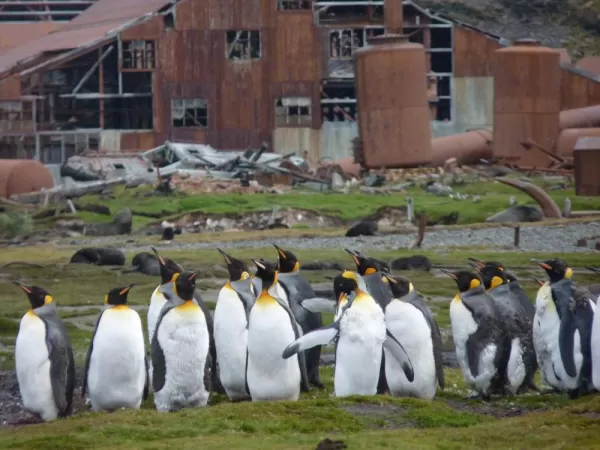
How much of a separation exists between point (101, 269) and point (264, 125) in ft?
90.7

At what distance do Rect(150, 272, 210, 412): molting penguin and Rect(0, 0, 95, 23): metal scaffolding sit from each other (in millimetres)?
60489

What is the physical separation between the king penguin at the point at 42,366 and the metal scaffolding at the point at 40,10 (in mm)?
60383

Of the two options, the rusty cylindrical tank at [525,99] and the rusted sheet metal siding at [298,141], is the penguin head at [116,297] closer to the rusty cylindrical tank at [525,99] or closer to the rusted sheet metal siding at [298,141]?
the rusty cylindrical tank at [525,99]

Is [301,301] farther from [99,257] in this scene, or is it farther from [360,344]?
[99,257]

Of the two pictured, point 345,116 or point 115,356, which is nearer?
point 115,356

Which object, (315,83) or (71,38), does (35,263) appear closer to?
(315,83)

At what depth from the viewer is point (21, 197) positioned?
126 ft

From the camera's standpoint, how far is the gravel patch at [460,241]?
24.9 m

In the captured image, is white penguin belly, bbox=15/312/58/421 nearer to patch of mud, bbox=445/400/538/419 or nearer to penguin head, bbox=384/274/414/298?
penguin head, bbox=384/274/414/298

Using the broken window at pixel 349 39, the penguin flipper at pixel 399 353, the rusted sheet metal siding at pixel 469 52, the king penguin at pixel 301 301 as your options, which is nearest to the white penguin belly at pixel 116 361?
the king penguin at pixel 301 301

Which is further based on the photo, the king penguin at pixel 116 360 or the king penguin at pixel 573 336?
the king penguin at pixel 573 336

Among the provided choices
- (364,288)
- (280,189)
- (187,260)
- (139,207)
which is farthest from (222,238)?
(364,288)

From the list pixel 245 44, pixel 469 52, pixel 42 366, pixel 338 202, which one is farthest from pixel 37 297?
pixel 469 52

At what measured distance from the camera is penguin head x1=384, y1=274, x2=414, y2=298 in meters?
11.9
